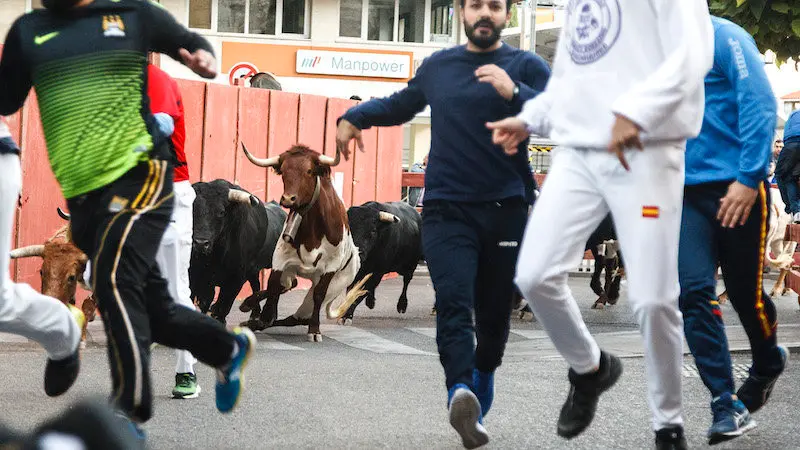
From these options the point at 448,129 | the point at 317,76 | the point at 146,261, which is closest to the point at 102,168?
the point at 146,261

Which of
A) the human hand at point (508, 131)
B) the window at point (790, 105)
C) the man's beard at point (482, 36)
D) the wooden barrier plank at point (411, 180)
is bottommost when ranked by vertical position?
the window at point (790, 105)

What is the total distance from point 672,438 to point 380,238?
A: 9.45m

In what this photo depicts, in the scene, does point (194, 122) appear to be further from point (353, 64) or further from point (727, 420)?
point (353, 64)

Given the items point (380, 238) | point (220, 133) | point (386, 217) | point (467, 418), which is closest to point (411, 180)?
point (220, 133)

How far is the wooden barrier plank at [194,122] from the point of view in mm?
17172

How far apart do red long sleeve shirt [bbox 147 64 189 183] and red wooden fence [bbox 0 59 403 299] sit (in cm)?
552

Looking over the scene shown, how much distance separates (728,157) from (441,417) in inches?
82.8

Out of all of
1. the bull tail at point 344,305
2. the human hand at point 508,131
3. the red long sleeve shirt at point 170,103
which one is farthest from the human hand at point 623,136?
the bull tail at point 344,305

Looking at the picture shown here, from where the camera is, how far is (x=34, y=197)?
1420cm

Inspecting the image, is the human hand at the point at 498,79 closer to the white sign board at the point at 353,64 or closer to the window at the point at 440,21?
the white sign board at the point at 353,64

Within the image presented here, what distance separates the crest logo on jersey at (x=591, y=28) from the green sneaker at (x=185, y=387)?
342 centimetres

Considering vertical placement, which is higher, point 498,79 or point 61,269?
point 498,79

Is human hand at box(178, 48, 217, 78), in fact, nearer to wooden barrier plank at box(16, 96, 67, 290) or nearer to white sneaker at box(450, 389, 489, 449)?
white sneaker at box(450, 389, 489, 449)

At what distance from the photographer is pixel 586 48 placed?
562 cm
